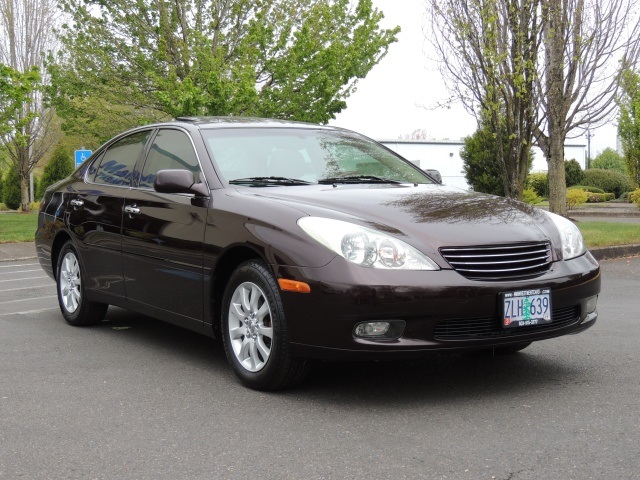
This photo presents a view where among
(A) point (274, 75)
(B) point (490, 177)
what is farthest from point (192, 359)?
(B) point (490, 177)

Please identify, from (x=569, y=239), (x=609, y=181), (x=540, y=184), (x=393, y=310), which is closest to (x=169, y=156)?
(x=393, y=310)

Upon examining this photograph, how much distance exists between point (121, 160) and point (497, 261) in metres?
3.31

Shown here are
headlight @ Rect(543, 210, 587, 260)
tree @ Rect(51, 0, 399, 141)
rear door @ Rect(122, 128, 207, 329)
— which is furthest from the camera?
tree @ Rect(51, 0, 399, 141)

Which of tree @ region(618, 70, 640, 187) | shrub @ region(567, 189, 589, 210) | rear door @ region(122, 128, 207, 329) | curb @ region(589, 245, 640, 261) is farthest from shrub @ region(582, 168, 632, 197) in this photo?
rear door @ region(122, 128, 207, 329)

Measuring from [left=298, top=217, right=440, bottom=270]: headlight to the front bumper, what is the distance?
0.18ft

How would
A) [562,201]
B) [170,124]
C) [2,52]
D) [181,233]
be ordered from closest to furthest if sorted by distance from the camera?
[181,233] → [170,124] → [562,201] → [2,52]

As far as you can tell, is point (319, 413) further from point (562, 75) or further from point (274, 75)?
point (274, 75)

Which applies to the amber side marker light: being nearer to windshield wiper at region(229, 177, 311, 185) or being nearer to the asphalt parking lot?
the asphalt parking lot

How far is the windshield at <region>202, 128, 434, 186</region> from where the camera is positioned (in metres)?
5.51

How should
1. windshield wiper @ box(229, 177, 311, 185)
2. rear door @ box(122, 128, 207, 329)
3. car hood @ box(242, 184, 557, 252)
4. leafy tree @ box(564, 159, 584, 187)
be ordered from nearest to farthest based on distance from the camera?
car hood @ box(242, 184, 557, 252)
rear door @ box(122, 128, 207, 329)
windshield wiper @ box(229, 177, 311, 185)
leafy tree @ box(564, 159, 584, 187)

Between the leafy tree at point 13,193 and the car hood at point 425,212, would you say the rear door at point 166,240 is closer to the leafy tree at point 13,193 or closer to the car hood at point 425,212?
the car hood at point 425,212

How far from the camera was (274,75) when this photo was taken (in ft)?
64.4

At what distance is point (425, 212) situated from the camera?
481 centimetres

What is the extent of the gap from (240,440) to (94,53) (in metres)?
17.5
